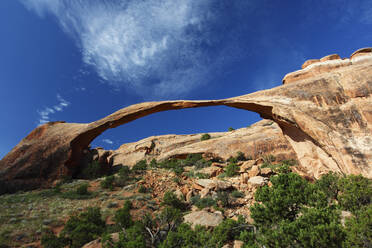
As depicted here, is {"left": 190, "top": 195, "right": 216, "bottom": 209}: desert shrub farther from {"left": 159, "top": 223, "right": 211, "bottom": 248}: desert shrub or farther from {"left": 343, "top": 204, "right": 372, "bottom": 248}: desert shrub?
{"left": 343, "top": 204, "right": 372, "bottom": 248}: desert shrub

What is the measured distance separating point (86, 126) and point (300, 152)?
58.8 feet

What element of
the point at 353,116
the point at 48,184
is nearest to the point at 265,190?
the point at 353,116

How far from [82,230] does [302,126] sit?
464 inches

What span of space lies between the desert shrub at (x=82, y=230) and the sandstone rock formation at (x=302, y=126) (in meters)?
7.90

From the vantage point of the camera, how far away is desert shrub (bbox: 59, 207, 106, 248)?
7109 mm

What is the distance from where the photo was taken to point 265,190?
644 centimetres

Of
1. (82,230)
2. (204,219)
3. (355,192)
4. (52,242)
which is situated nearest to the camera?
(52,242)

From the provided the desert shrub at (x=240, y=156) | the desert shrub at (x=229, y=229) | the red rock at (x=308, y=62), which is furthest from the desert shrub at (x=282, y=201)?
the desert shrub at (x=240, y=156)

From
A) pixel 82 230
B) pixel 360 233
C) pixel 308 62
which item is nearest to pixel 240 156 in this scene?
pixel 308 62

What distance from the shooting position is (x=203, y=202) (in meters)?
10.6

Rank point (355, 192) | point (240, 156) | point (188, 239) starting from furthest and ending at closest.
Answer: point (240, 156) → point (355, 192) → point (188, 239)

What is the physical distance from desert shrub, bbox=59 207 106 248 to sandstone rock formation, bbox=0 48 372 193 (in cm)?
790

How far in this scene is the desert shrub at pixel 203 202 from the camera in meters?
10.3

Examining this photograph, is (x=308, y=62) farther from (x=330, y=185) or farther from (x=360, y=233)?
(x=360, y=233)
